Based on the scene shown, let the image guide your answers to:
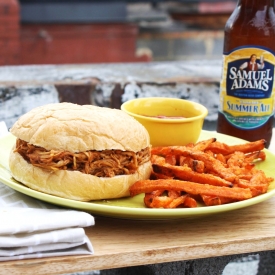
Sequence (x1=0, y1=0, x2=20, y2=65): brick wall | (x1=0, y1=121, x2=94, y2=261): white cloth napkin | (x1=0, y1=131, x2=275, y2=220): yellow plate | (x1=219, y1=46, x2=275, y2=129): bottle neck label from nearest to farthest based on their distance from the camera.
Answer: (x1=0, y1=121, x2=94, y2=261): white cloth napkin
(x1=0, y1=131, x2=275, y2=220): yellow plate
(x1=219, y1=46, x2=275, y2=129): bottle neck label
(x1=0, y1=0, x2=20, y2=65): brick wall

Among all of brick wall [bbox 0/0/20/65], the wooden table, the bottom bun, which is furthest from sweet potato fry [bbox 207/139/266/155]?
brick wall [bbox 0/0/20/65]

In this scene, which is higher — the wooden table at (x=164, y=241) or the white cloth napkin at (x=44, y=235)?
the white cloth napkin at (x=44, y=235)

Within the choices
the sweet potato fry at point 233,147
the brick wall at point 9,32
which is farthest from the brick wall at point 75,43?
the sweet potato fry at point 233,147

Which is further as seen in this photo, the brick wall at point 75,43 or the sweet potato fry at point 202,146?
the brick wall at point 75,43

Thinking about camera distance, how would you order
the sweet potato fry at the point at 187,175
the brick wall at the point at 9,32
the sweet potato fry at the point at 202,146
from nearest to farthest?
the sweet potato fry at the point at 187,175 < the sweet potato fry at the point at 202,146 < the brick wall at the point at 9,32

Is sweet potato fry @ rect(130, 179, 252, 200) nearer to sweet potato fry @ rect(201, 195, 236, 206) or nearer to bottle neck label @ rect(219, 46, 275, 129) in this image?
sweet potato fry @ rect(201, 195, 236, 206)

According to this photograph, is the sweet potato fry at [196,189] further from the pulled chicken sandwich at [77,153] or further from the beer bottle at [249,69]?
the beer bottle at [249,69]
